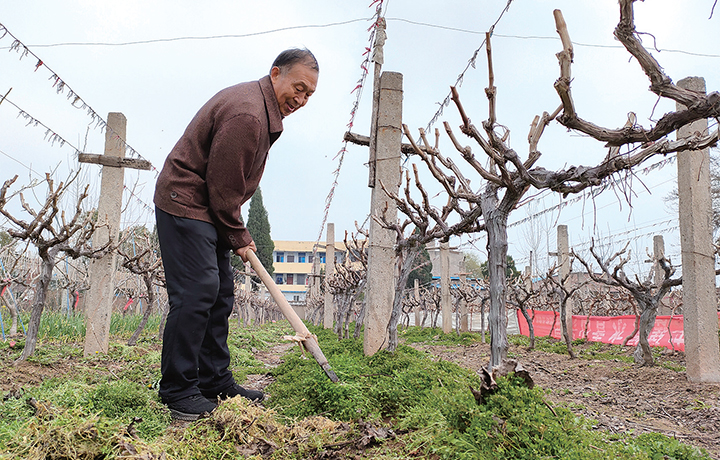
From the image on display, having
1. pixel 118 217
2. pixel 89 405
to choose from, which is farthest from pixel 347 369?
pixel 118 217

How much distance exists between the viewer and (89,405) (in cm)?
253

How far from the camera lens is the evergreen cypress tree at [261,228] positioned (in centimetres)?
4539

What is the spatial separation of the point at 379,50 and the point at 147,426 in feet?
18.4

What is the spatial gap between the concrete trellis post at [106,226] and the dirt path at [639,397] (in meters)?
4.45

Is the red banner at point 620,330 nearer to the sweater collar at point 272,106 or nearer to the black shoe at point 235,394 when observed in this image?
the black shoe at point 235,394

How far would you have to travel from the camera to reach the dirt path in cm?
374

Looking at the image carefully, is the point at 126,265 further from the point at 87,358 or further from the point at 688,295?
the point at 688,295

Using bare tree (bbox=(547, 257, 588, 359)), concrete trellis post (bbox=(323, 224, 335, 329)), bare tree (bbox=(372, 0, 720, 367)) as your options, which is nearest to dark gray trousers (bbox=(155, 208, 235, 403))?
bare tree (bbox=(372, 0, 720, 367))

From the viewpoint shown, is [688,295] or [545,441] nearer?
[545,441]

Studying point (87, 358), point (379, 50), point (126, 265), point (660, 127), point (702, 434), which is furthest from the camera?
point (126, 265)

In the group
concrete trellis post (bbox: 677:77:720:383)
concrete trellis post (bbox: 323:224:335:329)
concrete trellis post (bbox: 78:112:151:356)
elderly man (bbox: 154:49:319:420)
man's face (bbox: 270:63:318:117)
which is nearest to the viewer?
elderly man (bbox: 154:49:319:420)

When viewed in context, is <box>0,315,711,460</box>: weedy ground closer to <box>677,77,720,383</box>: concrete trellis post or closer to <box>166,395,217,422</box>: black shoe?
<box>166,395,217,422</box>: black shoe

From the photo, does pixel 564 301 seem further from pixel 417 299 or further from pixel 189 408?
pixel 417 299

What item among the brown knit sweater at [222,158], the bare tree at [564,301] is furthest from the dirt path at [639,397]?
the brown knit sweater at [222,158]
